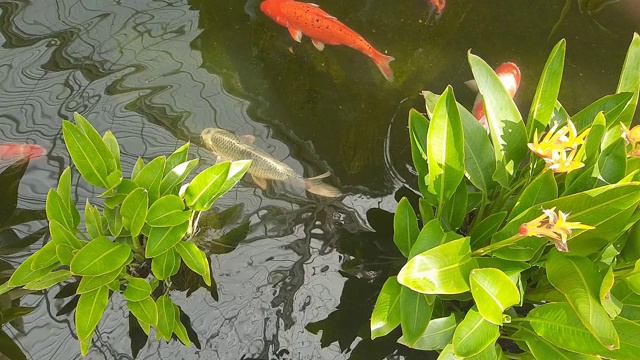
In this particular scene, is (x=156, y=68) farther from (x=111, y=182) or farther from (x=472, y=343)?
(x=472, y=343)

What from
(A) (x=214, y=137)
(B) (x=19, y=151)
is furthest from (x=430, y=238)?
(B) (x=19, y=151)

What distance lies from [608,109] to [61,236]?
6.11 ft

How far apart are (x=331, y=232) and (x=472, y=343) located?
3.12 feet

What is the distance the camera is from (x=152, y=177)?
73.1 inches

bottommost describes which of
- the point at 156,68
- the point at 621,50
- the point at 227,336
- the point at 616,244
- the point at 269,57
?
the point at 227,336

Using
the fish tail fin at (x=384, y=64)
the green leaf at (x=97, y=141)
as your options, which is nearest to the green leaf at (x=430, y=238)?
the green leaf at (x=97, y=141)

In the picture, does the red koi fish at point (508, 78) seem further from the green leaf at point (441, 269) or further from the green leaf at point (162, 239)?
the green leaf at point (162, 239)

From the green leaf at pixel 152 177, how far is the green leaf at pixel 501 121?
44.0 inches

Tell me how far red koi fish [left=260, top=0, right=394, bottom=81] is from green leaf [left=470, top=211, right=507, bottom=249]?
123cm

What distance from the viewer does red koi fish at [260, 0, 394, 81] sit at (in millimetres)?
2730

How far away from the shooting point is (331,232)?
243 cm

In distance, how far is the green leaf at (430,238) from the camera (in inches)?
65.9

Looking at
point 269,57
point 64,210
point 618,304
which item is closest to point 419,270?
point 618,304

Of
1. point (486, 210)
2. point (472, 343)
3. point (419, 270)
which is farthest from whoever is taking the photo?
point (486, 210)
